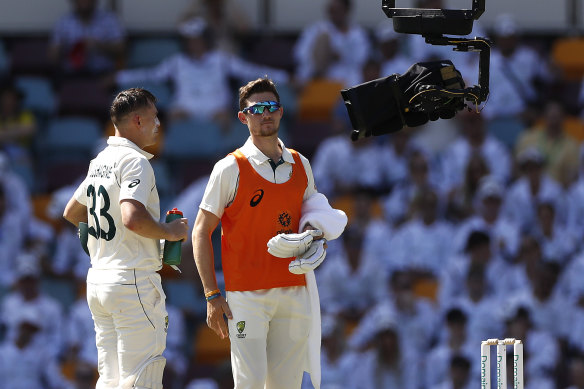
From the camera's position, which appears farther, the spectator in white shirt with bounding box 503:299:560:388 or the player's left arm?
the spectator in white shirt with bounding box 503:299:560:388

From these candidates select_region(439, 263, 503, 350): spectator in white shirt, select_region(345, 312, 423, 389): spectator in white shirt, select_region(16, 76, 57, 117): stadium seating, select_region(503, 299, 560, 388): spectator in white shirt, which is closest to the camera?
select_region(503, 299, 560, 388): spectator in white shirt

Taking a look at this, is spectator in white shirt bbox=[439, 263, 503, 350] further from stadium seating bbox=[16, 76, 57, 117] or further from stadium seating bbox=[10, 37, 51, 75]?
stadium seating bbox=[10, 37, 51, 75]

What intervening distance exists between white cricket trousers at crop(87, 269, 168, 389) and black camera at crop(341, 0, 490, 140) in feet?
4.93

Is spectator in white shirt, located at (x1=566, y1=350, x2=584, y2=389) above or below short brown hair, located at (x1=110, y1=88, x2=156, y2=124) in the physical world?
below

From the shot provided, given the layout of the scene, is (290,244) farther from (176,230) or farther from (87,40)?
(87,40)

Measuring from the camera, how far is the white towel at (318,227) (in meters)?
6.93

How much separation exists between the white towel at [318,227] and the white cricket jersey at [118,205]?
0.89 m

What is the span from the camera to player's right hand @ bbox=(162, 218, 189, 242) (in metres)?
6.64

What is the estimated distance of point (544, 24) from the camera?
15.1m

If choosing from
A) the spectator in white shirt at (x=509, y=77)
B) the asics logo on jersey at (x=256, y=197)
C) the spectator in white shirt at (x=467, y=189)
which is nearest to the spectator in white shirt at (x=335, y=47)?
the spectator in white shirt at (x=509, y=77)

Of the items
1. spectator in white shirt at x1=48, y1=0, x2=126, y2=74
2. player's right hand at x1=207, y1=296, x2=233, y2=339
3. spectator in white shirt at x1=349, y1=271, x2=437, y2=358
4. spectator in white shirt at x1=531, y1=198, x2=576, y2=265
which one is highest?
spectator in white shirt at x1=48, y1=0, x2=126, y2=74

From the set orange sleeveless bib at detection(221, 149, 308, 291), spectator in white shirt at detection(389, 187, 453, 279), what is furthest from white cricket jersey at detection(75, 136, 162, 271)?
spectator in white shirt at detection(389, 187, 453, 279)

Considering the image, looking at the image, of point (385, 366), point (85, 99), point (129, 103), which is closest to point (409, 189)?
point (385, 366)

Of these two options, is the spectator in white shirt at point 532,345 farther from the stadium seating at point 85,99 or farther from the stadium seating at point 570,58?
the stadium seating at point 85,99
